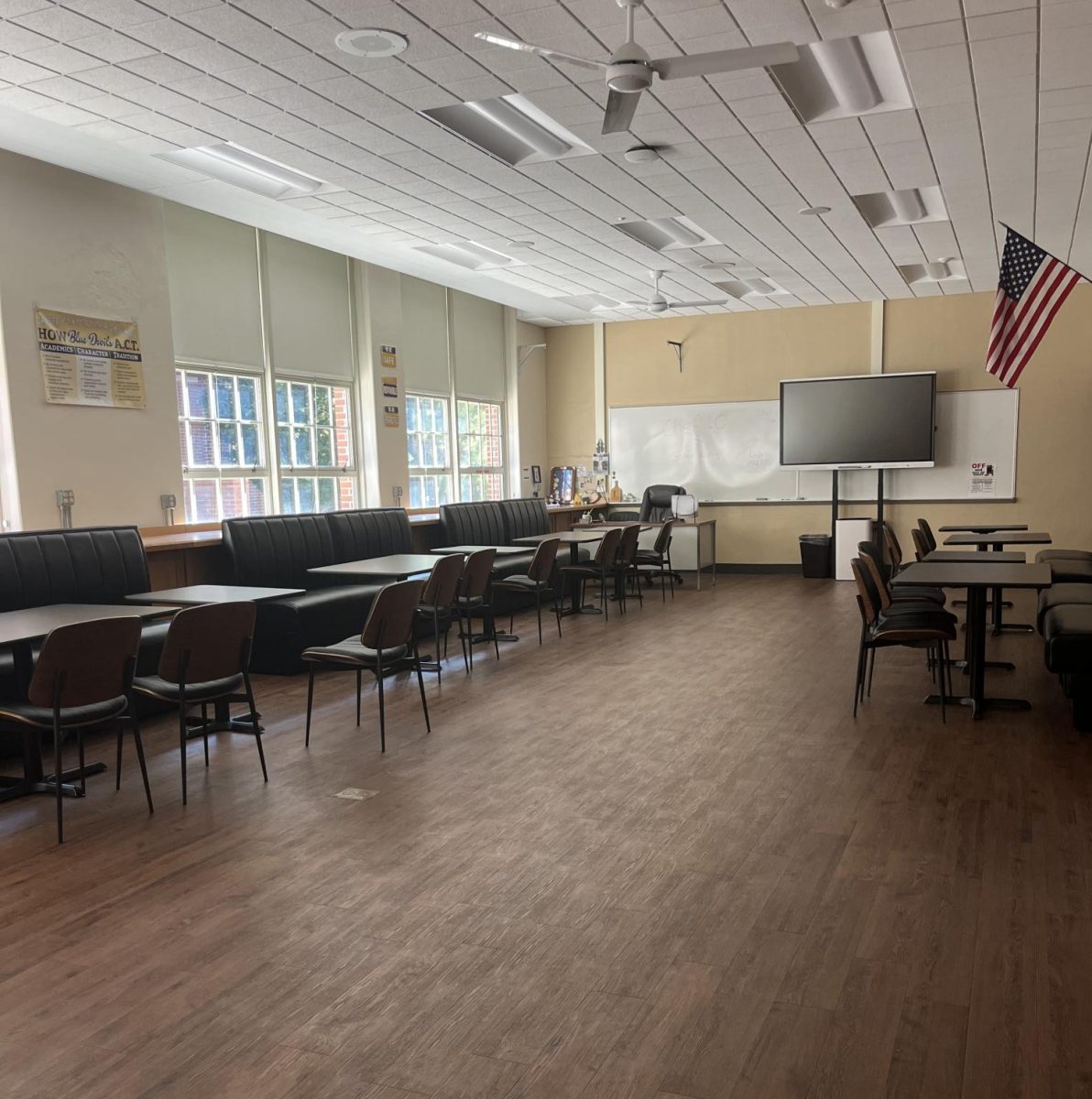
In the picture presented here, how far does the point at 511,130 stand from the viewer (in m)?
6.03

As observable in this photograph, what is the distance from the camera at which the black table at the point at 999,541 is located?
26.0 feet

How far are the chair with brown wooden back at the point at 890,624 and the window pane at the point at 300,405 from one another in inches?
225

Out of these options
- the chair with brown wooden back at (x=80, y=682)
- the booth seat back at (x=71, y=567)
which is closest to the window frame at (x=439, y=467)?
the booth seat back at (x=71, y=567)

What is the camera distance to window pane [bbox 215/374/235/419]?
854 centimetres

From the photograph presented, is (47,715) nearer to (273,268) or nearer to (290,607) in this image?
(290,607)

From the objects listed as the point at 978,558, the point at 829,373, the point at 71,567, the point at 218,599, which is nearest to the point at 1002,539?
the point at 978,558

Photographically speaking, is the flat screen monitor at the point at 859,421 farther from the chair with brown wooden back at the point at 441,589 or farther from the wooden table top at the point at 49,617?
the wooden table top at the point at 49,617

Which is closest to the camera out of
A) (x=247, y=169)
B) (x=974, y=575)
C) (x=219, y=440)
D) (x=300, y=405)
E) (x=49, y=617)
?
(x=49, y=617)

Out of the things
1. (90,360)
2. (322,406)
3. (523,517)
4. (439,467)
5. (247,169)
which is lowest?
(523,517)

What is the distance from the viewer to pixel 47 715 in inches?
155

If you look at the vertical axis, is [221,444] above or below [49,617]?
above

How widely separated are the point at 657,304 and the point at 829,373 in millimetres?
3395

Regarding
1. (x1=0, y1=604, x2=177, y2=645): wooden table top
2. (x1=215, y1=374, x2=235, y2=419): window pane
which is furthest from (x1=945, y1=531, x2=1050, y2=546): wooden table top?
(x1=0, y1=604, x2=177, y2=645): wooden table top

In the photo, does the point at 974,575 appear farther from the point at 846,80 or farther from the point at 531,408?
the point at 531,408
